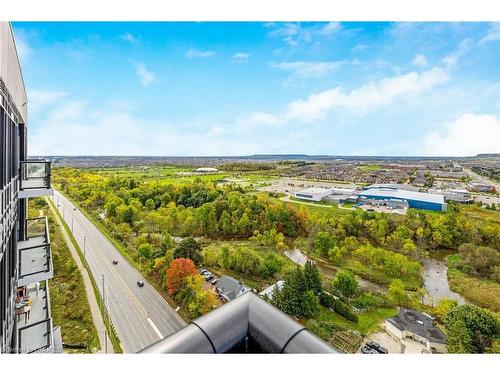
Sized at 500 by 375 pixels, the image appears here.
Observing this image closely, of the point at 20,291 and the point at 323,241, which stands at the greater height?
the point at 20,291

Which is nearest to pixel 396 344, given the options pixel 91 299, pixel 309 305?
pixel 309 305

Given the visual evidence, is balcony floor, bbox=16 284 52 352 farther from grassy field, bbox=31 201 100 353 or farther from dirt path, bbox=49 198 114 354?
dirt path, bbox=49 198 114 354

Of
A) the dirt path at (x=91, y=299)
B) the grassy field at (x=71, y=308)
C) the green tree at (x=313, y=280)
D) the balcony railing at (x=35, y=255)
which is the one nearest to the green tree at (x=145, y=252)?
the dirt path at (x=91, y=299)

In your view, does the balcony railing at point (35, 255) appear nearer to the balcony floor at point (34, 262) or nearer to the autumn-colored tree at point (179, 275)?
the balcony floor at point (34, 262)

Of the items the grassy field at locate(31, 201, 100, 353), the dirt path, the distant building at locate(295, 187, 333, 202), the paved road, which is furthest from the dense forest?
the distant building at locate(295, 187, 333, 202)

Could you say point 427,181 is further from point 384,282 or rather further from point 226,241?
point 226,241
